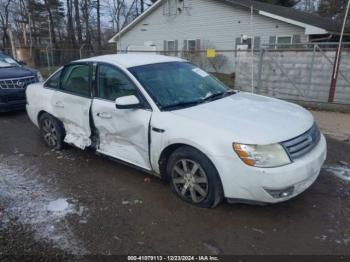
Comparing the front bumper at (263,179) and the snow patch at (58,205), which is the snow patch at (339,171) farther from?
the snow patch at (58,205)

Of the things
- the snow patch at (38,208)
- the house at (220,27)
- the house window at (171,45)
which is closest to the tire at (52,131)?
the snow patch at (38,208)

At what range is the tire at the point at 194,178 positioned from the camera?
3.11 meters

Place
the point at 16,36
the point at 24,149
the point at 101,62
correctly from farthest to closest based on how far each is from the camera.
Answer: the point at 16,36, the point at 24,149, the point at 101,62

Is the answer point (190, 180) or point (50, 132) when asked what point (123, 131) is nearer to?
point (190, 180)

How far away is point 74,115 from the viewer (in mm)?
4508

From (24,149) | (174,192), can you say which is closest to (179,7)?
(24,149)

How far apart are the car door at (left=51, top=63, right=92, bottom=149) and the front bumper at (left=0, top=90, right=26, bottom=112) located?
132 inches

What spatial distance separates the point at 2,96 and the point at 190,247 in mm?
6608

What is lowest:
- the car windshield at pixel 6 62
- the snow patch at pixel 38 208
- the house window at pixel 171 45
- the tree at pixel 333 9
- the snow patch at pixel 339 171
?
the snow patch at pixel 38 208

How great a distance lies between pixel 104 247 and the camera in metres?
2.76

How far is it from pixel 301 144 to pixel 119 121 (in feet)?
7.09

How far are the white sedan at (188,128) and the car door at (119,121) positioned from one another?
0.04 feet

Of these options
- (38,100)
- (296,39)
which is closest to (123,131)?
(38,100)

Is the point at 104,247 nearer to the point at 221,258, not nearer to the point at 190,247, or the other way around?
the point at 190,247
